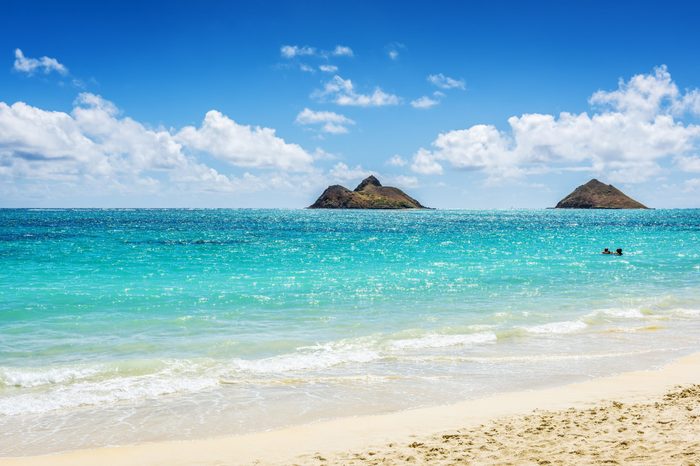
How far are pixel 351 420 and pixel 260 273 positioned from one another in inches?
1035

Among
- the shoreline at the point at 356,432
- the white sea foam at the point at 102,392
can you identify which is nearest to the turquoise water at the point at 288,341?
the white sea foam at the point at 102,392

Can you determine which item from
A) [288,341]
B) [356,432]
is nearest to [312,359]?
[288,341]

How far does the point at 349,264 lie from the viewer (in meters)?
42.3

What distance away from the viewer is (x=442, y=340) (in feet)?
57.1

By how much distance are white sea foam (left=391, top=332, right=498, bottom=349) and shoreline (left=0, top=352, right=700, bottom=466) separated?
4741 millimetres

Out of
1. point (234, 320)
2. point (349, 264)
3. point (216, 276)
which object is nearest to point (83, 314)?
point (234, 320)

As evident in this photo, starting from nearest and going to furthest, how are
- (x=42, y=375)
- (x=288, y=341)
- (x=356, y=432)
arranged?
(x=356, y=432), (x=42, y=375), (x=288, y=341)

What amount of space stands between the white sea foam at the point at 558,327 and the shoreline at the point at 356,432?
5.98m

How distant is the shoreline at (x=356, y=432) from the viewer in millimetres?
8805

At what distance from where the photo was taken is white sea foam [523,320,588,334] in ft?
61.8

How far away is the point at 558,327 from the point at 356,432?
473 inches

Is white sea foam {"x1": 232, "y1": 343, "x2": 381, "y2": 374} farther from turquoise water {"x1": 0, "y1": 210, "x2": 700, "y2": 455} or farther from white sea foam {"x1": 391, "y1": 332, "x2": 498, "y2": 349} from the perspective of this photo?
white sea foam {"x1": 391, "y1": 332, "x2": 498, "y2": 349}

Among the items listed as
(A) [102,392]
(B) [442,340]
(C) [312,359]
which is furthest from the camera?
(B) [442,340]

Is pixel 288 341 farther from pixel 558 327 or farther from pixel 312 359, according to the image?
pixel 558 327
